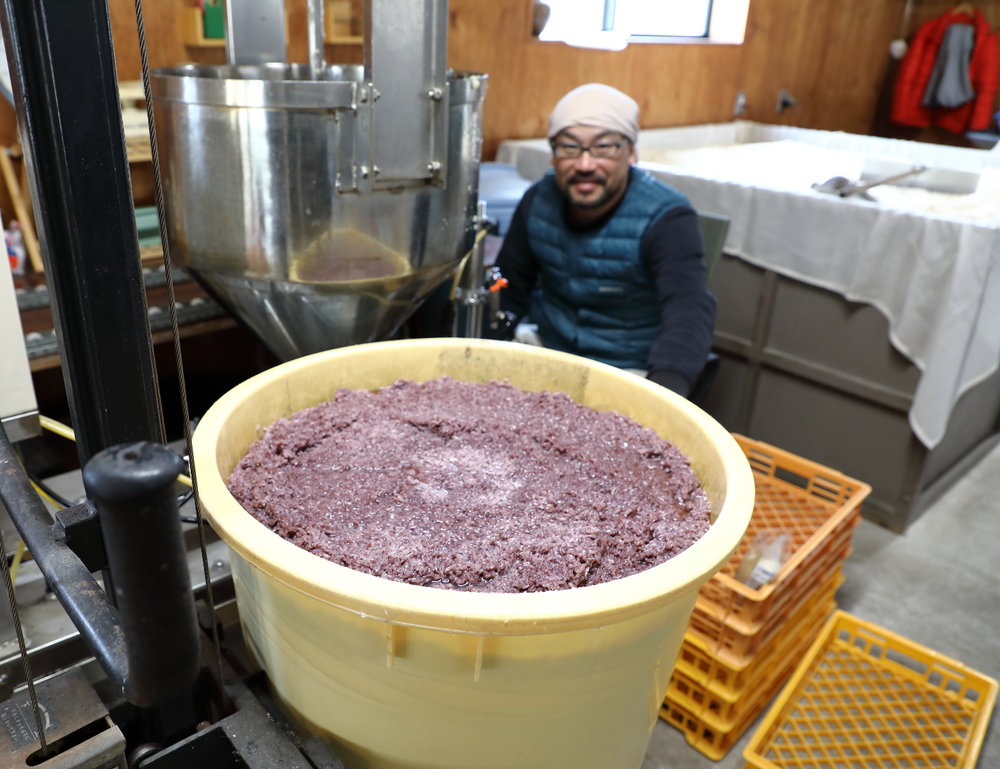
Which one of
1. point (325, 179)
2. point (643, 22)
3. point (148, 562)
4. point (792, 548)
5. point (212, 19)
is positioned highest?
point (643, 22)

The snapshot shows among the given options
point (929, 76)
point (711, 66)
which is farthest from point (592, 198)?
point (929, 76)

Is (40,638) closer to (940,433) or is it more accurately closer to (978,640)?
(978,640)

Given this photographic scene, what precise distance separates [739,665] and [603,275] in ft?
3.21

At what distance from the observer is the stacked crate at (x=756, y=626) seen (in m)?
1.43

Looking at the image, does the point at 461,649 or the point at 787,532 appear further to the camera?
A: the point at 787,532

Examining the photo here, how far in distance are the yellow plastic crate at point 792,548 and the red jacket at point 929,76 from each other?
13.0 ft

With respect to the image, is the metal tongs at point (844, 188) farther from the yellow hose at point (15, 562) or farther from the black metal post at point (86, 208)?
the yellow hose at point (15, 562)

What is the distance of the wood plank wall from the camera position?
2082 millimetres

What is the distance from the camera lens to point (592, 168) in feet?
5.91

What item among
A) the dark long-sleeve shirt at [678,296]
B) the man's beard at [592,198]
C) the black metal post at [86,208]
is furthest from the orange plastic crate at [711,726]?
the black metal post at [86,208]

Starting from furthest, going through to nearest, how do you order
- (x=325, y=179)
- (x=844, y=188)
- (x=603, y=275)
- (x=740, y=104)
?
(x=740, y=104), (x=844, y=188), (x=603, y=275), (x=325, y=179)

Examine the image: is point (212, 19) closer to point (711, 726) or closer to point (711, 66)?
point (711, 726)

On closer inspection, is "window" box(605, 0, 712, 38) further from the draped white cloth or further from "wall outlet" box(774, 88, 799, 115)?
the draped white cloth

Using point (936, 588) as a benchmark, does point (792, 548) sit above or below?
above
